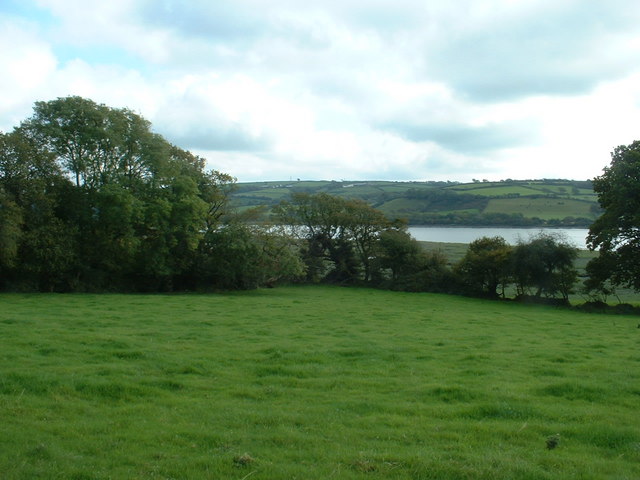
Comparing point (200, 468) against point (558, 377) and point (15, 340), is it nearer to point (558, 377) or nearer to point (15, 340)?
point (558, 377)

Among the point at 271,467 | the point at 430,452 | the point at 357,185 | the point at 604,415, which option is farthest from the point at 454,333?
the point at 357,185

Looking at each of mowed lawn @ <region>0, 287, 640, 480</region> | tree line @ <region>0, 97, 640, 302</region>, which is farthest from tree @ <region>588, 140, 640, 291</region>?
mowed lawn @ <region>0, 287, 640, 480</region>

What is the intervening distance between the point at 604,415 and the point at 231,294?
31.8 meters

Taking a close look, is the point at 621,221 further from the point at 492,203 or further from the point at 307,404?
the point at 492,203

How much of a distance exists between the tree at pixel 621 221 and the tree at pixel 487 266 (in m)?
6.39

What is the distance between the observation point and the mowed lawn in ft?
21.7

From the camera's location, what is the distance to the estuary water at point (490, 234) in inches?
1629

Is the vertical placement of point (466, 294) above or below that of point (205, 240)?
below

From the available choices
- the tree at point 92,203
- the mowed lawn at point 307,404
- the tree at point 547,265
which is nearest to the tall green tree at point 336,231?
the tree at point 92,203

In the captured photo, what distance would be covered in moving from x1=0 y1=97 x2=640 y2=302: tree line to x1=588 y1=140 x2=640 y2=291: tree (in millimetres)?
78

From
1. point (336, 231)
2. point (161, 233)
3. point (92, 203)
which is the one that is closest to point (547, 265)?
point (336, 231)

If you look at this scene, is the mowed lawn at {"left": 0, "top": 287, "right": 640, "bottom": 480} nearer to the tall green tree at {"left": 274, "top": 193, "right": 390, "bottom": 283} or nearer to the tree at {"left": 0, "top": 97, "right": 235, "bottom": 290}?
the tree at {"left": 0, "top": 97, "right": 235, "bottom": 290}

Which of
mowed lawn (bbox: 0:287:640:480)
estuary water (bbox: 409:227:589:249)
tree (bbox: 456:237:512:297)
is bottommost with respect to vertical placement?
mowed lawn (bbox: 0:287:640:480)

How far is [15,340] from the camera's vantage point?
1439 cm
